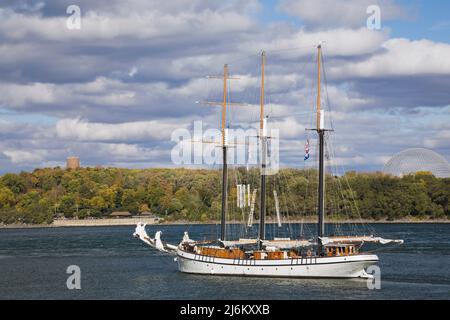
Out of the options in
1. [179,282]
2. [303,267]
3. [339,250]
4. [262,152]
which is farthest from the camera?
[262,152]

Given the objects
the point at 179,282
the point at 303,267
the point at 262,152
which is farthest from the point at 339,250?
the point at 179,282

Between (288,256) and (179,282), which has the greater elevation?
(288,256)

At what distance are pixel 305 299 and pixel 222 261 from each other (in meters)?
Result: 19.2

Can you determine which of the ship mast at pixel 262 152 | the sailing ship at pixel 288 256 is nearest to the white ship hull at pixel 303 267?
the sailing ship at pixel 288 256

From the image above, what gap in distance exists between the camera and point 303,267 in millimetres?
90750

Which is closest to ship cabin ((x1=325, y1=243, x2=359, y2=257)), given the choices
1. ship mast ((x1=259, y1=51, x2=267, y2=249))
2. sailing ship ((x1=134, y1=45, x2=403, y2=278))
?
sailing ship ((x1=134, y1=45, x2=403, y2=278))

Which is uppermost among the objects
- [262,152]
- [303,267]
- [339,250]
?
[262,152]

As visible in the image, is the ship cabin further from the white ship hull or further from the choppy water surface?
the choppy water surface

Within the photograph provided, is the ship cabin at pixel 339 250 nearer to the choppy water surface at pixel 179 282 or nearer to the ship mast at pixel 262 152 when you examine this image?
the choppy water surface at pixel 179 282

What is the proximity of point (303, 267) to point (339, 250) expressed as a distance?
4.77 metres

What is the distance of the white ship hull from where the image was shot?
295 feet

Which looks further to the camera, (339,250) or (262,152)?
(262,152)

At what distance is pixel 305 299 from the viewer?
77688mm

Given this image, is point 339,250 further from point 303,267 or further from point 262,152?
point 262,152
